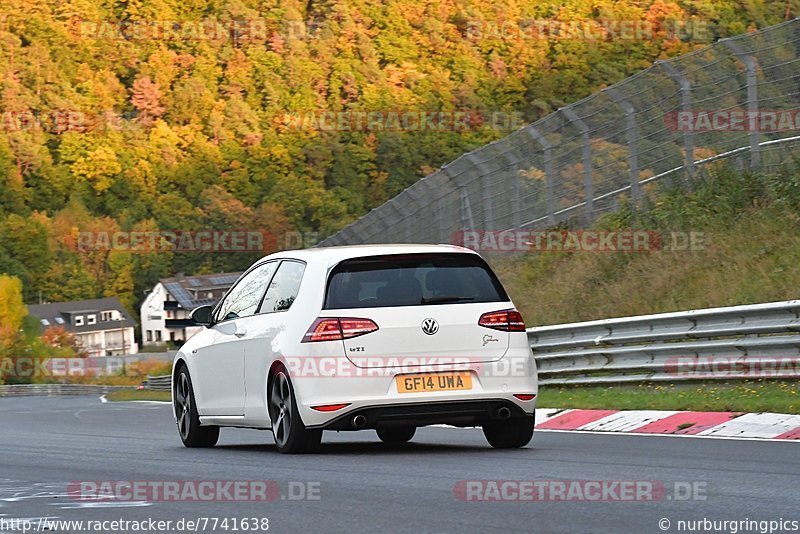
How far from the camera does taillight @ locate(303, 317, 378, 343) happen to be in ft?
33.0

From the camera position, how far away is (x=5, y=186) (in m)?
166

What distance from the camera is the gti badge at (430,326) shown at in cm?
1007

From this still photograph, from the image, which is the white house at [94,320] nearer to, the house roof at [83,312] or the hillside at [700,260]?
the house roof at [83,312]

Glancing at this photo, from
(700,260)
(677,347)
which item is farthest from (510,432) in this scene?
(700,260)

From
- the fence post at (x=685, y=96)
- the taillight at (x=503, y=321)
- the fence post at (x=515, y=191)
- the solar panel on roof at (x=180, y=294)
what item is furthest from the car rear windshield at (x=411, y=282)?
the solar panel on roof at (x=180, y=294)

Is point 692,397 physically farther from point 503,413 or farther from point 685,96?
point 685,96

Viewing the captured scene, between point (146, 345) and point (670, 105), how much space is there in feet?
502

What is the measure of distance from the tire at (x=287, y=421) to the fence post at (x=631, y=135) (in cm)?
1132

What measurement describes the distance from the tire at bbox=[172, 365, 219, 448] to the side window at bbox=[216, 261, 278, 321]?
73cm

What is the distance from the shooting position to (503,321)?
1034 cm

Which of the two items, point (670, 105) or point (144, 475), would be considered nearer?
point (144, 475)

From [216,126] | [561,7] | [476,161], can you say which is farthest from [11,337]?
[476,161]

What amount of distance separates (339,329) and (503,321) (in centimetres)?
115

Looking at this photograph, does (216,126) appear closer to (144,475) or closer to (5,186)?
(5,186)
